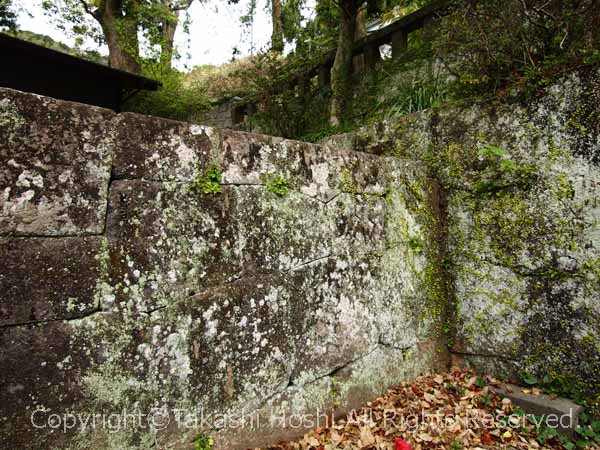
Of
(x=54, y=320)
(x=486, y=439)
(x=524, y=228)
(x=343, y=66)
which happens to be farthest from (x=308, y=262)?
(x=343, y=66)

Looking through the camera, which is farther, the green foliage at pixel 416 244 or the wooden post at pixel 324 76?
the wooden post at pixel 324 76

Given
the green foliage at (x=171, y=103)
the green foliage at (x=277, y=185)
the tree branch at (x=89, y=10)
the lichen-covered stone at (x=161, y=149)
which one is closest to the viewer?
the lichen-covered stone at (x=161, y=149)

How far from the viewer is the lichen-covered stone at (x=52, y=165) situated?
4.56ft

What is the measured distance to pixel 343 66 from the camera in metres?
5.16

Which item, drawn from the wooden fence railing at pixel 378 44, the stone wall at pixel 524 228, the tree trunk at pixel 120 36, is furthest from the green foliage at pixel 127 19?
the stone wall at pixel 524 228

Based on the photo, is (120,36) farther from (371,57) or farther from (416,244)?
(416,244)

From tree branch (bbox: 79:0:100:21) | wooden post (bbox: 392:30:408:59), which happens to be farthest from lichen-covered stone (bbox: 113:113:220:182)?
tree branch (bbox: 79:0:100:21)

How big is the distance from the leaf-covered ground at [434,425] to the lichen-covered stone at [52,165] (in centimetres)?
163

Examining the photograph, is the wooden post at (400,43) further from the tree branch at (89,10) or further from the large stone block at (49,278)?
the tree branch at (89,10)

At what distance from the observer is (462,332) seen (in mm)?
3188

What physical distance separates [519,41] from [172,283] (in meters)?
3.39

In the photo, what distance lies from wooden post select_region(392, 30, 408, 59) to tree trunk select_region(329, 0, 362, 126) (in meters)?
0.66

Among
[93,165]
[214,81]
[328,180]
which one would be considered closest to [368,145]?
[328,180]

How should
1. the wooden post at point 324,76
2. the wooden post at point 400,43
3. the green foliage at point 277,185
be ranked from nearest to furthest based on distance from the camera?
the green foliage at point 277,185 → the wooden post at point 400,43 → the wooden post at point 324,76
